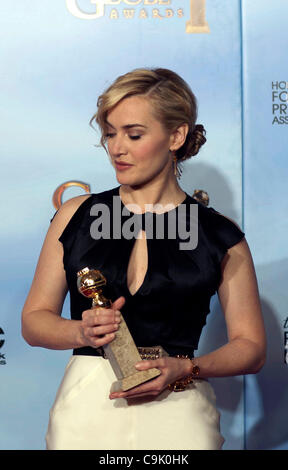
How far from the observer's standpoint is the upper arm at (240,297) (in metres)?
1.84

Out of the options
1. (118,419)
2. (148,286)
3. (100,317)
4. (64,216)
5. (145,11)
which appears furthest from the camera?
(145,11)

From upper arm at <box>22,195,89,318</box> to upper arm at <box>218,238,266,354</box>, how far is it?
408 millimetres

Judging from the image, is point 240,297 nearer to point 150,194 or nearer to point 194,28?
point 150,194

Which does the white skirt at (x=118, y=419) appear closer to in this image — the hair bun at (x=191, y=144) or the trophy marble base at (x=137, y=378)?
the trophy marble base at (x=137, y=378)

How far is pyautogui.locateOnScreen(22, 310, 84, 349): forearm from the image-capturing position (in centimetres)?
167

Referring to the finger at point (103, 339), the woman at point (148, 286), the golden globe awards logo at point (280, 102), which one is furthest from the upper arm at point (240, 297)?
the golden globe awards logo at point (280, 102)

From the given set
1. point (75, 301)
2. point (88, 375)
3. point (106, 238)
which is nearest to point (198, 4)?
point (106, 238)

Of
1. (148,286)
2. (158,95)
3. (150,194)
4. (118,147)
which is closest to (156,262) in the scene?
(148,286)

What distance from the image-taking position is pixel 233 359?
5.81ft

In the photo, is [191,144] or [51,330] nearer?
[51,330]

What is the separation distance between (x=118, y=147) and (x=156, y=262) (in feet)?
0.97

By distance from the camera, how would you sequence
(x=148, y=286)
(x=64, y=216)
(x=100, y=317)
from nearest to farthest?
(x=100, y=317) < (x=148, y=286) < (x=64, y=216)

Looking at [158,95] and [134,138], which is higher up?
[158,95]

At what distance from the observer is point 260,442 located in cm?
255
